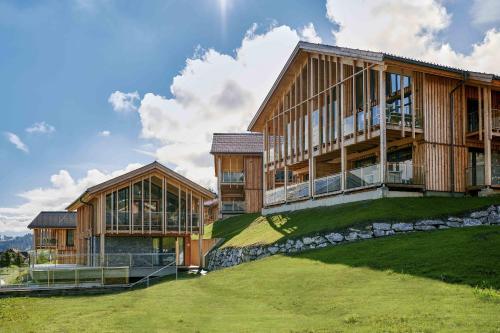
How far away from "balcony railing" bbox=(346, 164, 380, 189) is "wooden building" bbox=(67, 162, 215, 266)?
10.7m

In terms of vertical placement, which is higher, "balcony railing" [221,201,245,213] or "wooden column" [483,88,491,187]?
"wooden column" [483,88,491,187]

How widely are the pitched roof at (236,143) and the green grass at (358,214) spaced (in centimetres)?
2124

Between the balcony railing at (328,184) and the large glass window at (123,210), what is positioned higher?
the balcony railing at (328,184)

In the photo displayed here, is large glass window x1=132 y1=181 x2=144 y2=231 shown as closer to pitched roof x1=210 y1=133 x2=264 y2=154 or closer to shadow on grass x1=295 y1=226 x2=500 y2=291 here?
shadow on grass x1=295 y1=226 x2=500 y2=291

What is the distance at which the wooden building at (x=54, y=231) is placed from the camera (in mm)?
66000

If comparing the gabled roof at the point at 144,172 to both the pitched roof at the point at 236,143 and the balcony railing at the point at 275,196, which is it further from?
the pitched roof at the point at 236,143

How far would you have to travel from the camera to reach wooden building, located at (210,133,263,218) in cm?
5712

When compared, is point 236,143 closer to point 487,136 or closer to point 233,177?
point 233,177

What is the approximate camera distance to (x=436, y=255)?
730 inches

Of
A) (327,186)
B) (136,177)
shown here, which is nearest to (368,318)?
(327,186)

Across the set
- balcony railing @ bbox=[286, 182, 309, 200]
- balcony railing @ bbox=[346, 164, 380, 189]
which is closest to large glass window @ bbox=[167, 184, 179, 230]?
balcony railing @ bbox=[286, 182, 309, 200]

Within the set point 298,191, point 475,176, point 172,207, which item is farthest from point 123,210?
point 475,176

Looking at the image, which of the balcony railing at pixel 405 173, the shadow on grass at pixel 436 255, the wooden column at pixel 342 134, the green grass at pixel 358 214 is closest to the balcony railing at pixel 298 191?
the green grass at pixel 358 214

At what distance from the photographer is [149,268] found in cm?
3444
